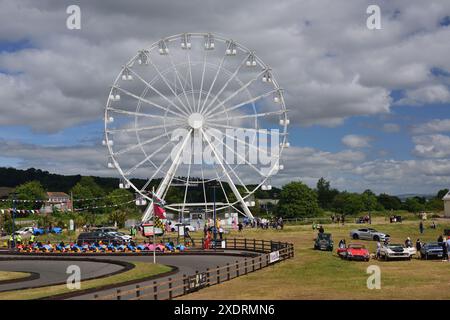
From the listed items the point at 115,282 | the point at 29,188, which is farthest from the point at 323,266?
the point at 29,188

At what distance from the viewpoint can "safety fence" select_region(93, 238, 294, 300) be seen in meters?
23.1

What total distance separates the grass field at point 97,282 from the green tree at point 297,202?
86.5 metres

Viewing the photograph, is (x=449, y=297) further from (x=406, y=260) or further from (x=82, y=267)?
(x=82, y=267)

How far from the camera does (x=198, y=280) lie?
26.3m

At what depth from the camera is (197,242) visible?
5862 cm

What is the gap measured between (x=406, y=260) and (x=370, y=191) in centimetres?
15701

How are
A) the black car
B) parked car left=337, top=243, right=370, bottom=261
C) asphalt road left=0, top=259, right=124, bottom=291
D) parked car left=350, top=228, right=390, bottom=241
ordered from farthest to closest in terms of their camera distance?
parked car left=350, top=228, right=390, bottom=241, the black car, parked car left=337, top=243, right=370, bottom=261, asphalt road left=0, top=259, right=124, bottom=291

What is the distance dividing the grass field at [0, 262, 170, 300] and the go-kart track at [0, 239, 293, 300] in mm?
759

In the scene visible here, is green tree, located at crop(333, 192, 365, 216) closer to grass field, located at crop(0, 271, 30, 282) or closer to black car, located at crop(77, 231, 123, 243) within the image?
black car, located at crop(77, 231, 123, 243)

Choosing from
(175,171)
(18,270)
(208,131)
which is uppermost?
(208,131)

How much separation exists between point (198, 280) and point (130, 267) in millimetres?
11221

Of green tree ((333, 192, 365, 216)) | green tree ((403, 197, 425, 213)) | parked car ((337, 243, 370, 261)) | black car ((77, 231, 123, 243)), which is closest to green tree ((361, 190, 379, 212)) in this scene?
green tree ((333, 192, 365, 216))
